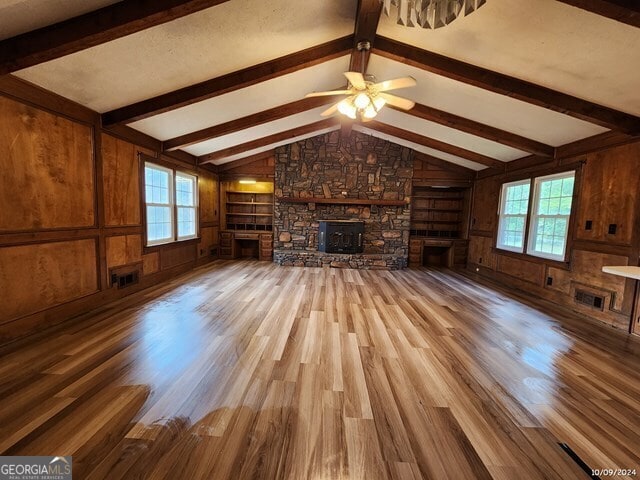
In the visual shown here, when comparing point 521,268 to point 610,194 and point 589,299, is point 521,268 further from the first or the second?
point 610,194

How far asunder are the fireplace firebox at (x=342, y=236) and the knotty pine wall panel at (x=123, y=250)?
13.1ft

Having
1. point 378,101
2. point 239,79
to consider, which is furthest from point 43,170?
point 378,101

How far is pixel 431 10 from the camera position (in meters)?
1.71

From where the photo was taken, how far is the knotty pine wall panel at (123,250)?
12.5 feet

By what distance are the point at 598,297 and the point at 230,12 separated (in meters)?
5.39

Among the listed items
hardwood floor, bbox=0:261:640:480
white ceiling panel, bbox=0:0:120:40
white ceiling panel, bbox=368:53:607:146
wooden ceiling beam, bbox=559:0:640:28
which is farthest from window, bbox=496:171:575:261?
white ceiling panel, bbox=0:0:120:40

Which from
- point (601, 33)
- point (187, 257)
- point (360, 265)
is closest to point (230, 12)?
point (601, 33)

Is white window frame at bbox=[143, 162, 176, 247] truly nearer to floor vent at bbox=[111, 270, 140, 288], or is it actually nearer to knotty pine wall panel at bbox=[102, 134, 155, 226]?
knotty pine wall panel at bbox=[102, 134, 155, 226]

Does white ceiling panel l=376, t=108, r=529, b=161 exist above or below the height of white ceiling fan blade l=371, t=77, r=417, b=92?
above

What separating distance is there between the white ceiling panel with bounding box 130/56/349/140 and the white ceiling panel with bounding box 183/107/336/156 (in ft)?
2.64

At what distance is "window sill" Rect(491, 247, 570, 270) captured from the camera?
165 inches

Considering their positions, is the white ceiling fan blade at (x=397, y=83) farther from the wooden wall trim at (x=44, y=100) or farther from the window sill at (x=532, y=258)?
the window sill at (x=532, y=258)

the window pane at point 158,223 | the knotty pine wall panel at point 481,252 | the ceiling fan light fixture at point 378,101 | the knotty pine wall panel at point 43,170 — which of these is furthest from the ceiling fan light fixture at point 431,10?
the knotty pine wall panel at point 481,252

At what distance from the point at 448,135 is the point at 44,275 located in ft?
21.3
